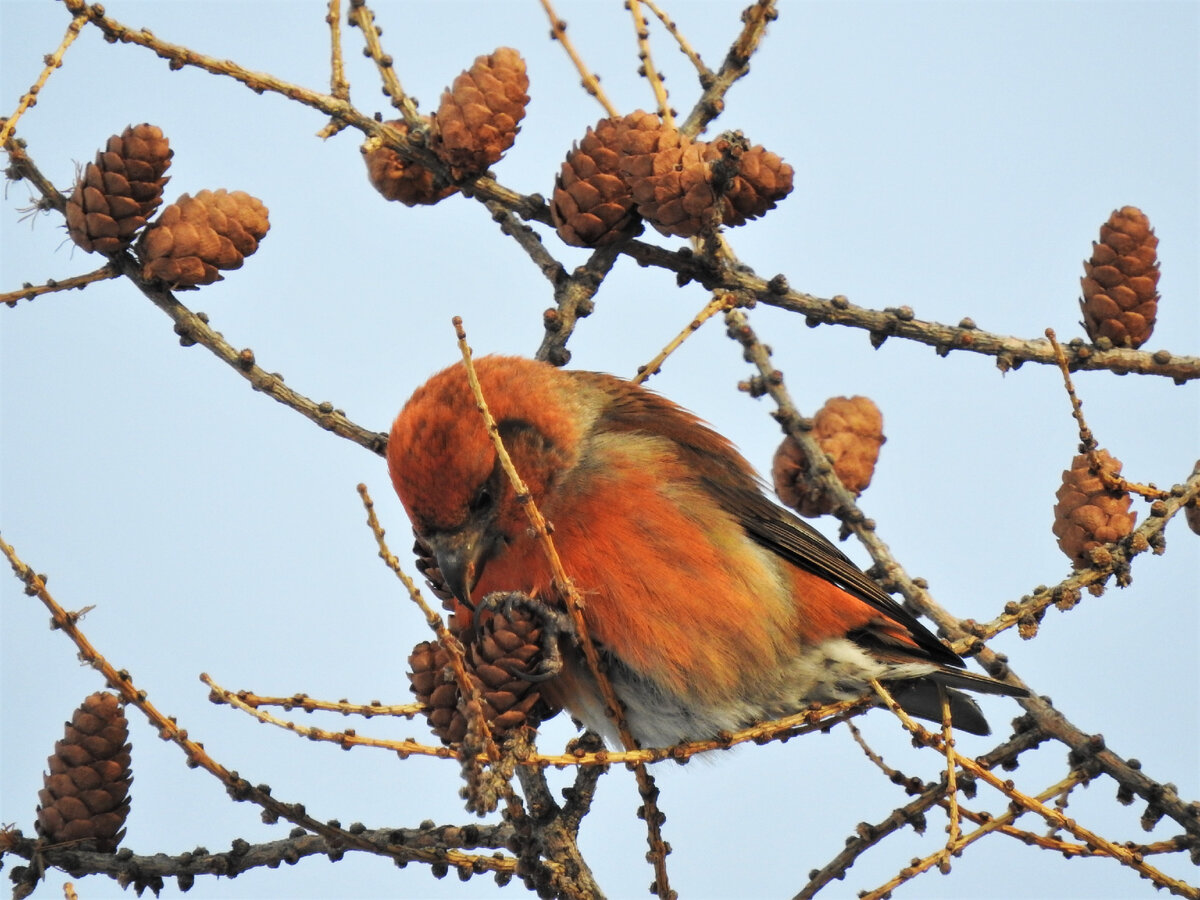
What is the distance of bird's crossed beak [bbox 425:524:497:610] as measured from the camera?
9.47 ft

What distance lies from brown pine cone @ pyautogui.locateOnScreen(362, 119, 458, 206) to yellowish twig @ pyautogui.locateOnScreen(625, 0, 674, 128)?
1.76 ft

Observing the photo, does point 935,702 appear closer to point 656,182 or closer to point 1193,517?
point 1193,517

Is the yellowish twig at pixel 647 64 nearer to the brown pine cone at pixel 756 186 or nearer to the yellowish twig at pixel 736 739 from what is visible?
the brown pine cone at pixel 756 186

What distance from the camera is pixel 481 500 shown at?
9.50 feet

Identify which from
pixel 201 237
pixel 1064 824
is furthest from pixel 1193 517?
pixel 201 237

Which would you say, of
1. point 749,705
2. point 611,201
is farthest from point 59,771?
point 611,201

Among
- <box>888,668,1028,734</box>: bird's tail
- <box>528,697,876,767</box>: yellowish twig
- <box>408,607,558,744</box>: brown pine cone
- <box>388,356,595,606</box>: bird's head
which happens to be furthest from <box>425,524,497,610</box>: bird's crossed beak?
<box>888,668,1028,734</box>: bird's tail

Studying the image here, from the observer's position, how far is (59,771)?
2.52 m

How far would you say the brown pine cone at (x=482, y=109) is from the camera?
9.43 feet

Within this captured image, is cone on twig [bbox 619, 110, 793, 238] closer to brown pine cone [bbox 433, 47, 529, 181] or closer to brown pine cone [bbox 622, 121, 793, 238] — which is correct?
brown pine cone [bbox 622, 121, 793, 238]

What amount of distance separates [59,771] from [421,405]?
1.06 meters

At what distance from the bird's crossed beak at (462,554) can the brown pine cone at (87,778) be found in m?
0.75

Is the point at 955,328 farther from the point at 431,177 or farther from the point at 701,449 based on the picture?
the point at 431,177

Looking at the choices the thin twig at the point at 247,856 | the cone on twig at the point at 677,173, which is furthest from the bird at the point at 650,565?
the cone on twig at the point at 677,173
